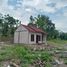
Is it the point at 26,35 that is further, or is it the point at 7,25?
the point at 7,25

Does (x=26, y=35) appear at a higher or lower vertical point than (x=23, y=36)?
higher

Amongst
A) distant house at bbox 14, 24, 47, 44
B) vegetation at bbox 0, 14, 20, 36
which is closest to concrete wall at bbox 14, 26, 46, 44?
distant house at bbox 14, 24, 47, 44

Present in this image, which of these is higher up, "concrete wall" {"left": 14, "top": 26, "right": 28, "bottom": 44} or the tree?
the tree

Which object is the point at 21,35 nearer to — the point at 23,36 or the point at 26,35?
the point at 23,36

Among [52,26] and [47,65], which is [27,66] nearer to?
[47,65]

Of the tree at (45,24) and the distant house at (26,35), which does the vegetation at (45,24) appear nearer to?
the tree at (45,24)

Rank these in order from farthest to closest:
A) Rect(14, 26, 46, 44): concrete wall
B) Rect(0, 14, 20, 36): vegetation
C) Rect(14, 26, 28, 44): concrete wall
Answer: Rect(0, 14, 20, 36): vegetation
Rect(14, 26, 28, 44): concrete wall
Rect(14, 26, 46, 44): concrete wall

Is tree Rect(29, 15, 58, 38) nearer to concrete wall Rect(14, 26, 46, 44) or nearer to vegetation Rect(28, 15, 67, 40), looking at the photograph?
vegetation Rect(28, 15, 67, 40)

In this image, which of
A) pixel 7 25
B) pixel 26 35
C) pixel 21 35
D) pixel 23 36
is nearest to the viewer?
pixel 26 35

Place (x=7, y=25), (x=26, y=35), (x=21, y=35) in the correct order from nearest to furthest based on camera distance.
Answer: (x=26, y=35) < (x=21, y=35) < (x=7, y=25)

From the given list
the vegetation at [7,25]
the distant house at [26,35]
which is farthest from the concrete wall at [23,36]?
the vegetation at [7,25]

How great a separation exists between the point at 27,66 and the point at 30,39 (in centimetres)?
2068

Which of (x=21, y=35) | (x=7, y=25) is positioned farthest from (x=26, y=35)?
(x=7, y=25)

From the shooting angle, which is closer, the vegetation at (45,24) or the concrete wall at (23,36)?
the concrete wall at (23,36)
